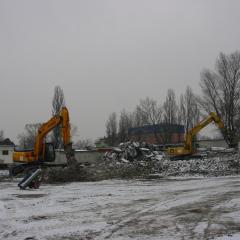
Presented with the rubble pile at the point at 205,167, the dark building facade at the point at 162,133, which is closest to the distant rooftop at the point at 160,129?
the dark building facade at the point at 162,133

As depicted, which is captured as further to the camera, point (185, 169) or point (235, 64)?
point (235, 64)

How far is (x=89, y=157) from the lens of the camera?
1898 inches

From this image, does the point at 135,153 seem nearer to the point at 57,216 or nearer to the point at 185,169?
the point at 185,169

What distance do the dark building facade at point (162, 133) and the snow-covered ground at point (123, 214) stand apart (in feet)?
222

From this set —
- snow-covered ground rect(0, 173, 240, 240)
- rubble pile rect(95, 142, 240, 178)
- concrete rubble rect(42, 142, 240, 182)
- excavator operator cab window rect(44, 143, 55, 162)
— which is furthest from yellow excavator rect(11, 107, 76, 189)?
snow-covered ground rect(0, 173, 240, 240)

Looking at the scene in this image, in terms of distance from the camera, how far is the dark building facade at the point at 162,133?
293 ft

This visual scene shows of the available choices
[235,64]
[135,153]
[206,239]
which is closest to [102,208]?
[206,239]

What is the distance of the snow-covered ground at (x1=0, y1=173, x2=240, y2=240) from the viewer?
36.5 ft

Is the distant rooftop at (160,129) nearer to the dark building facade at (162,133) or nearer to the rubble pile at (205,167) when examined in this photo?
the dark building facade at (162,133)

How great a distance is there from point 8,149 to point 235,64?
107 feet

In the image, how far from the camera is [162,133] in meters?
91.4

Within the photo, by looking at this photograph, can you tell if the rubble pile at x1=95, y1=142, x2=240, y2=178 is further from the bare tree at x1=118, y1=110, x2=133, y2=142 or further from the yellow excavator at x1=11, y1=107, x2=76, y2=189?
the bare tree at x1=118, y1=110, x2=133, y2=142

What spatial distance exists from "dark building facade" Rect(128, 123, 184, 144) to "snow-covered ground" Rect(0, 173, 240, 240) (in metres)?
67.6

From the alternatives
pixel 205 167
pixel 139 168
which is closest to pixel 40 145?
pixel 139 168
